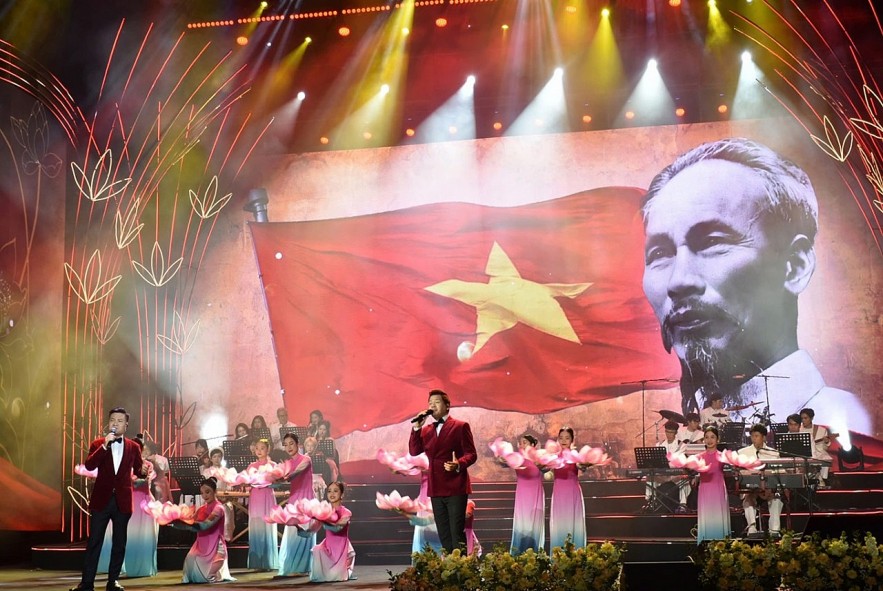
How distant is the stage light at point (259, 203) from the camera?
14.9 meters

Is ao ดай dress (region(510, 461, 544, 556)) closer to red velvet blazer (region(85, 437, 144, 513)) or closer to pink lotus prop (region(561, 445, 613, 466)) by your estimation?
pink lotus prop (region(561, 445, 613, 466))

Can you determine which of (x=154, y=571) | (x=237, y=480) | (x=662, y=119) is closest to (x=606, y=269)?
(x=662, y=119)

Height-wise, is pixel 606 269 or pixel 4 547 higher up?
pixel 606 269

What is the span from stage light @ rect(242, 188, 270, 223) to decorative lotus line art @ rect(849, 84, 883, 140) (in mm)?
8143

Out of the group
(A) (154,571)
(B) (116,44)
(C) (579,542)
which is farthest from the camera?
(B) (116,44)

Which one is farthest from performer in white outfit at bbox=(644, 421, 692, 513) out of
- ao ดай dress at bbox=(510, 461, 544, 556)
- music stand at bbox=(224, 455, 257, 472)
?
music stand at bbox=(224, 455, 257, 472)

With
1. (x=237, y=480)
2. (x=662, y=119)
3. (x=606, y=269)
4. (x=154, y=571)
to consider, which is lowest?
(x=154, y=571)

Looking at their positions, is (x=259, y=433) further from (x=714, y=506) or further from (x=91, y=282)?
(x=714, y=506)

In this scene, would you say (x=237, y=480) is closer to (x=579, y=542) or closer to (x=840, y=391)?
(x=579, y=542)

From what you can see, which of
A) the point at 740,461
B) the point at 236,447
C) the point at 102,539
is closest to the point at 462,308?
the point at 236,447

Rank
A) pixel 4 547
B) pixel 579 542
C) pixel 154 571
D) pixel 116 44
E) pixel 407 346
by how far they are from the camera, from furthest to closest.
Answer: pixel 407 346, pixel 116 44, pixel 4 547, pixel 154 571, pixel 579 542

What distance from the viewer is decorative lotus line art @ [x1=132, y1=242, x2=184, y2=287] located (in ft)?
46.8

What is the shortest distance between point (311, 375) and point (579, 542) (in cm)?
581

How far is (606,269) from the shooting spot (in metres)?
13.9
